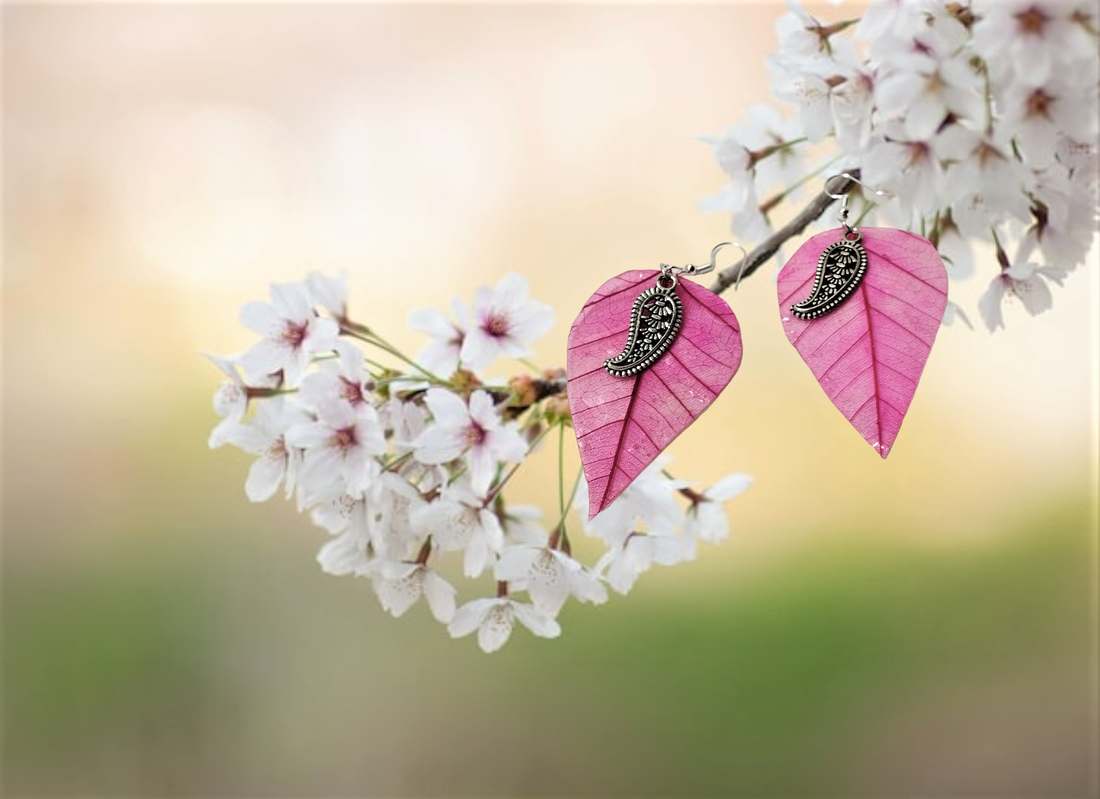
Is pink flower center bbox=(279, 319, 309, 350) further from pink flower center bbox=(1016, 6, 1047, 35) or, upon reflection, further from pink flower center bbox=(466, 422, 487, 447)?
pink flower center bbox=(1016, 6, 1047, 35)

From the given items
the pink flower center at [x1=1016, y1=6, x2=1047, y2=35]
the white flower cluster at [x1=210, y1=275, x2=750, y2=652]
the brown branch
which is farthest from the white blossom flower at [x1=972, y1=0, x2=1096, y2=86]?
the white flower cluster at [x1=210, y1=275, x2=750, y2=652]

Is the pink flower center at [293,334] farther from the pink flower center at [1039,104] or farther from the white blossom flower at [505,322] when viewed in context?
the pink flower center at [1039,104]

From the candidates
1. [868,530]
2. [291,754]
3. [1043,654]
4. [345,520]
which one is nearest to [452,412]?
[345,520]

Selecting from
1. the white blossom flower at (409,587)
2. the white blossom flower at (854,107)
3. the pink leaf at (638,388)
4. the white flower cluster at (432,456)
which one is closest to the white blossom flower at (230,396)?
the white flower cluster at (432,456)

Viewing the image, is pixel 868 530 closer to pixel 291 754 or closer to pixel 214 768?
pixel 291 754

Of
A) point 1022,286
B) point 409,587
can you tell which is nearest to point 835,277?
point 1022,286

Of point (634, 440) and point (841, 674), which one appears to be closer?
point (634, 440)

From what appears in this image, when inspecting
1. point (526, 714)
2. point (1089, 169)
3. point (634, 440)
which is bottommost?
point (634, 440)
